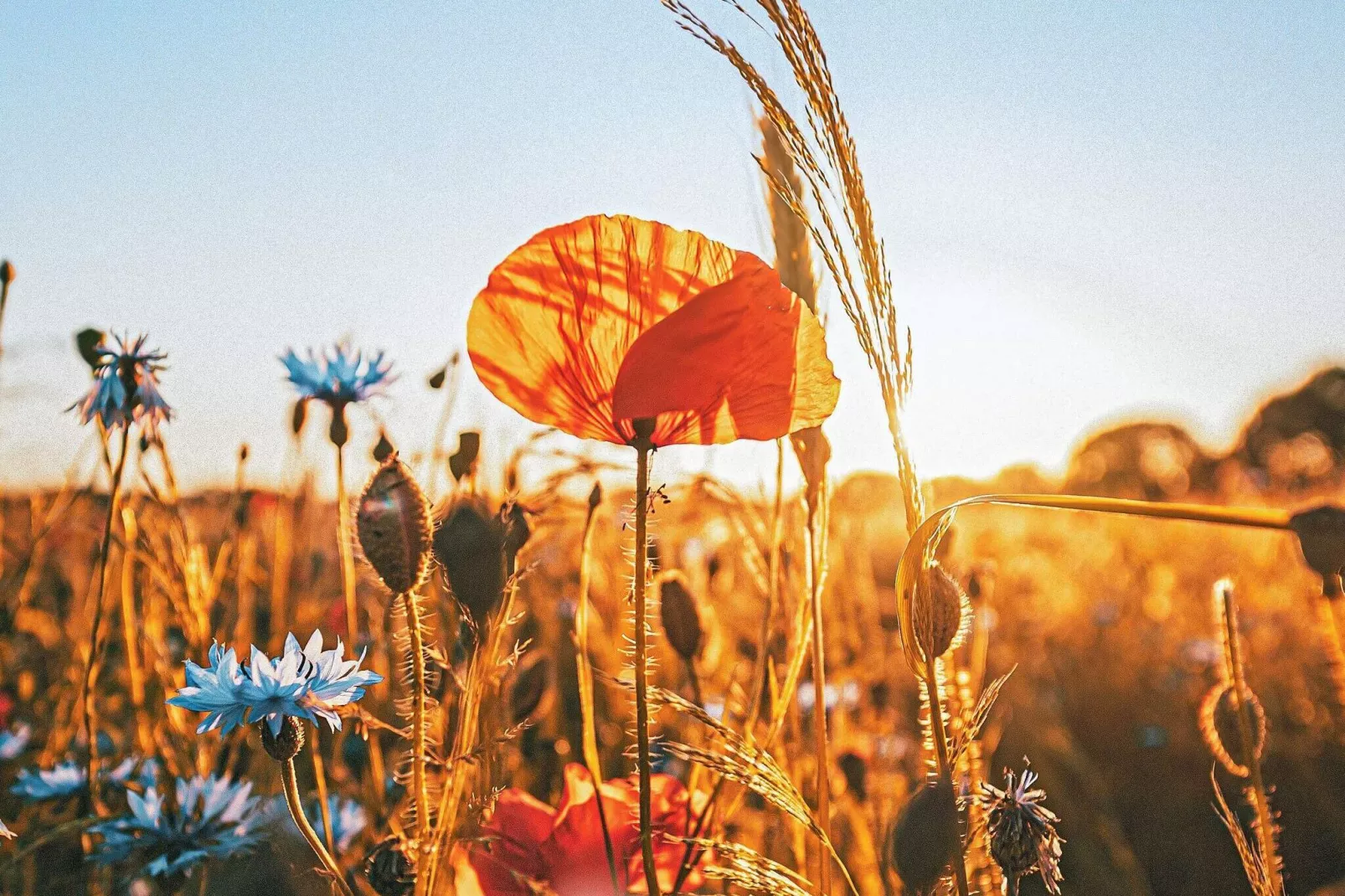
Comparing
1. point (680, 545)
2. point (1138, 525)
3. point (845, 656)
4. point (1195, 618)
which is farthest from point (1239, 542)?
point (845, 656)

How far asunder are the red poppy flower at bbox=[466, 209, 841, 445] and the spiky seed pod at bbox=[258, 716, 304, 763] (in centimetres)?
20

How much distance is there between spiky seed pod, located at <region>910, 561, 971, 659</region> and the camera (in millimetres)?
479

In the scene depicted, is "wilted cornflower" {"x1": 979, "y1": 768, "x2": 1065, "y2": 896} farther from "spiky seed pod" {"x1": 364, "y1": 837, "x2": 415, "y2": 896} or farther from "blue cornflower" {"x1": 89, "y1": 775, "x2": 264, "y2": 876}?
"blue cornflower" {"x1": 89, "y1": 775, "x2": 264, "y2": 876}

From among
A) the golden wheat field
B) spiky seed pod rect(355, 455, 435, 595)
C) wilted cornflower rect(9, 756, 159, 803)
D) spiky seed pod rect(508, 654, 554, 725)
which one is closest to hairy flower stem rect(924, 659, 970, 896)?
the golden wheat field

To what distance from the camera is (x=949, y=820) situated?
0.46m

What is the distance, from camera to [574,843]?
61 centimetres

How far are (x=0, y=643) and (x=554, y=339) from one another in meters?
1.31

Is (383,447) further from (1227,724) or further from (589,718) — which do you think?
(1227,724)

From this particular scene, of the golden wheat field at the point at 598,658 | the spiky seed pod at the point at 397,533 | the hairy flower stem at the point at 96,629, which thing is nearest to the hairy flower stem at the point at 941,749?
the golden wheat field at the point at 598,658

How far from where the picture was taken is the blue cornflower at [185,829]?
711mm

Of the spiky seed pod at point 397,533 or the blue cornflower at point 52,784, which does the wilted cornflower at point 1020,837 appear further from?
the blue cornflower at point 52,784

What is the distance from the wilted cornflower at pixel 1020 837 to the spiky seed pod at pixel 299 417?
0.84 meters

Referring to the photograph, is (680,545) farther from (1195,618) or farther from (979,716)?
(1195,618)

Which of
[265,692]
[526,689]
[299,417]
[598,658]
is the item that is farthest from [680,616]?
[598,658]
